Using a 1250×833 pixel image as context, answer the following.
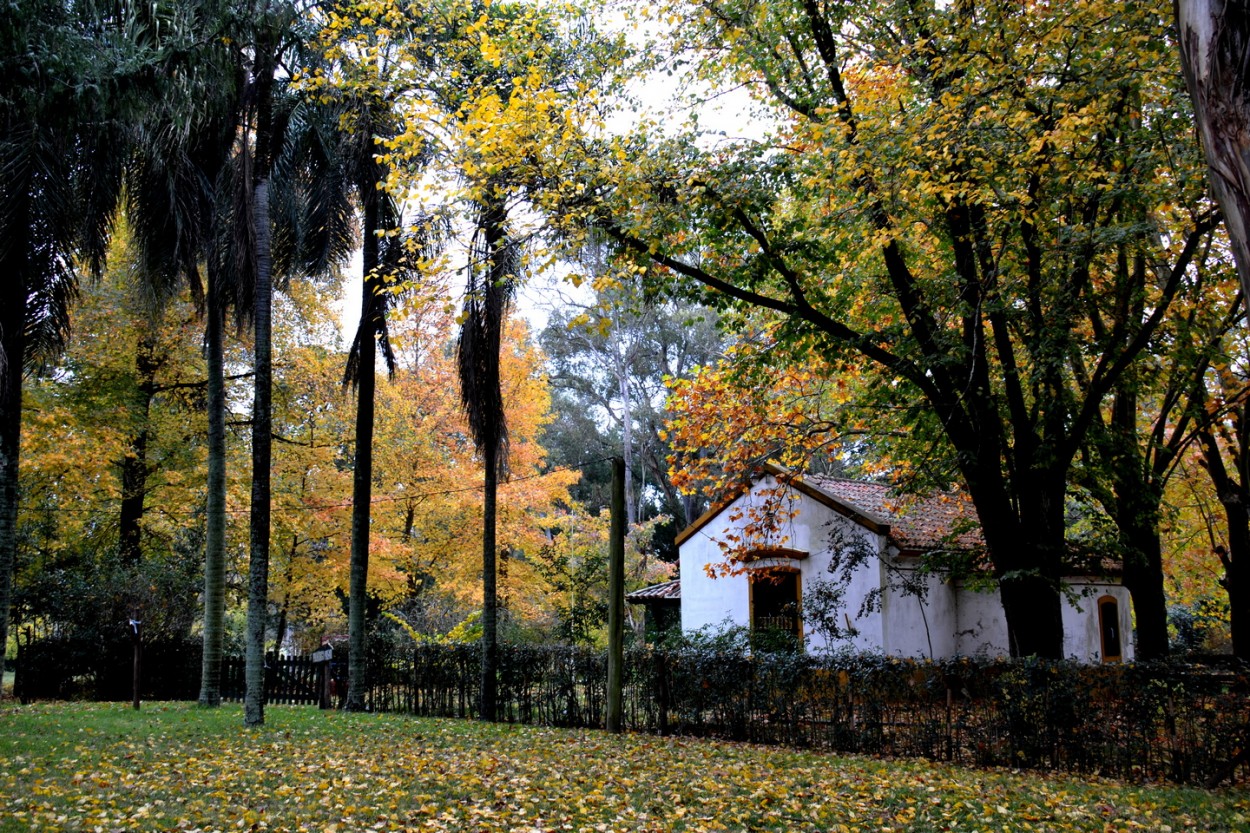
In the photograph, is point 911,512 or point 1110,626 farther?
point 1110,626

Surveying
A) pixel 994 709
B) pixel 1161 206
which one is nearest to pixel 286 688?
pixel 994 709

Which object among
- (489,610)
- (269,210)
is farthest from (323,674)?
(269,210)

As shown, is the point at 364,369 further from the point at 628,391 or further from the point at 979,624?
the point at 628,391

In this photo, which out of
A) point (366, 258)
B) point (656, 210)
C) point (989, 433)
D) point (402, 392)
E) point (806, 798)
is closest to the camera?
point (806, 798)

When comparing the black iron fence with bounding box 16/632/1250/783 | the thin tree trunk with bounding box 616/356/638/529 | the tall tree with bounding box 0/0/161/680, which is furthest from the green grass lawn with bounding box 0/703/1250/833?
the thin tree trunk with bounding box 616/356/638/529

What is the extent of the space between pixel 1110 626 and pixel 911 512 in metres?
6.61

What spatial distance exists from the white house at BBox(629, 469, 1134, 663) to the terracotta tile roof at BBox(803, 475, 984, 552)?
0.11 ft

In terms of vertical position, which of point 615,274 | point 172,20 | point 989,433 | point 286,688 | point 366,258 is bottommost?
point 286,688

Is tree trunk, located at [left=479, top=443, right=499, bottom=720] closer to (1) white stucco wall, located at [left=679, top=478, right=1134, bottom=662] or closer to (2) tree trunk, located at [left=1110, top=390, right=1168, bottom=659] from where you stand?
(1) white stucco wall, located at [left=679, top=478, right=1134, bottom=662]

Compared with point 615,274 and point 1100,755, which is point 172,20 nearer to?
point 615,274

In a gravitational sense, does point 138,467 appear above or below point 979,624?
above

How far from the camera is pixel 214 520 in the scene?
14.4m

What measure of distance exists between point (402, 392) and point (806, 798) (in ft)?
60.9

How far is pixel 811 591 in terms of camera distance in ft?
56.0
